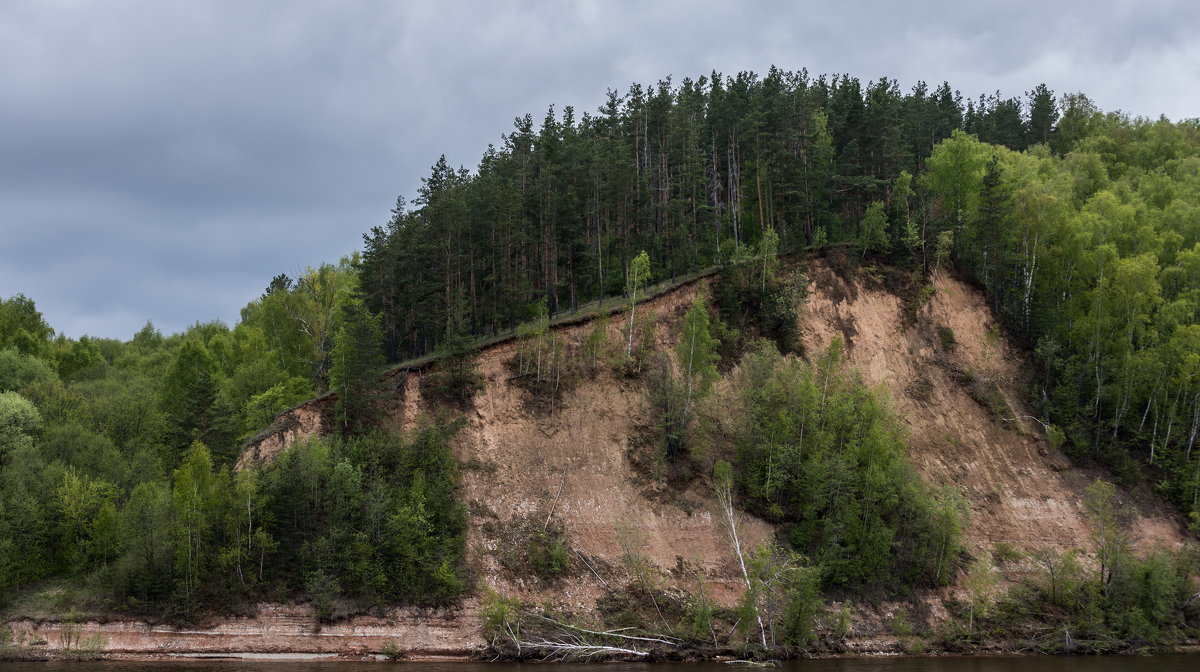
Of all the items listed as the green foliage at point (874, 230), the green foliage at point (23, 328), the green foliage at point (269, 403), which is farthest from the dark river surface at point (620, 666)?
the green foliage at point (23, 328)

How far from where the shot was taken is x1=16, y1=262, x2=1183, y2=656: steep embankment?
38.2 metres

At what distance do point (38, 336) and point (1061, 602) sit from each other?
3330 inches

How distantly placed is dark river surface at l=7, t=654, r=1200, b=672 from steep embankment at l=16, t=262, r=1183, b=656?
1688 millimetres

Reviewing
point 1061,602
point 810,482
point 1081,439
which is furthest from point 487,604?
point 1081,439

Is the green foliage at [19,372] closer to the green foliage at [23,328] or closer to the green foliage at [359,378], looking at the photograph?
the green foliage at [23,328]

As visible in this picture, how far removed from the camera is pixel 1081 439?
5325 cm

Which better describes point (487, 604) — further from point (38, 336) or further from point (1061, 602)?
point (38, 336)

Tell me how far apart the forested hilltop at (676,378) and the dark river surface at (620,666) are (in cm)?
257

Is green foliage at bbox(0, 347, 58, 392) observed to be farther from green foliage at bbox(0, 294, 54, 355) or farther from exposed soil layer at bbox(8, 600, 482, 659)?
exposed soil layer at bbox(8, 600, 482, 659)

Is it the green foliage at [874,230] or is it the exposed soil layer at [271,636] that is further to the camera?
the green foliage at [874,230]

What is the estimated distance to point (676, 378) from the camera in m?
49.6

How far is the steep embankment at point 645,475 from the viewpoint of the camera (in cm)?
3819

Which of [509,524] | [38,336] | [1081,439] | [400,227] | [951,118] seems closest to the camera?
[509,524]

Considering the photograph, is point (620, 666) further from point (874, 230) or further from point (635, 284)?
point (874, 230)
